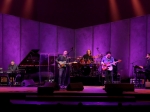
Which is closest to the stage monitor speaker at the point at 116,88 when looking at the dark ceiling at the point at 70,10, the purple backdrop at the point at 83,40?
the dark ceiling at the point at 70,10

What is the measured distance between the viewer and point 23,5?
16531mm

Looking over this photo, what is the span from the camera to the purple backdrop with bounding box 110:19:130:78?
15588 millimetres

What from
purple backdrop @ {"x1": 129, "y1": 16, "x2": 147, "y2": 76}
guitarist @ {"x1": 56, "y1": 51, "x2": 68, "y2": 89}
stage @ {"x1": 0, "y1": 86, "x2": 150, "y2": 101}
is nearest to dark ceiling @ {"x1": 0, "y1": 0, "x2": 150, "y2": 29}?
purple backdrop @ {"x1": 129, "y1": 16, "x2": 147, "y2": 76}

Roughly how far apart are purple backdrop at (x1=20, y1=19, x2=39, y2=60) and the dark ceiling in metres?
0.35

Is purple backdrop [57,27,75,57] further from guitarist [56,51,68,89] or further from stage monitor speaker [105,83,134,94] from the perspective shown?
stage monitor speaker [105,83,134,94]

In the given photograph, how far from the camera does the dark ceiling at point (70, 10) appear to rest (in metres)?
16.2

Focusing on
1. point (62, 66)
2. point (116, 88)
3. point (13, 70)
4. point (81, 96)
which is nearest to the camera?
point (81, 96)

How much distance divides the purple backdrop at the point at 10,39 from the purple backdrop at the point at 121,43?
527cm

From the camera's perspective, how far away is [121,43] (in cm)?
1576

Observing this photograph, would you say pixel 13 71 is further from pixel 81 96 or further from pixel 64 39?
pixel 81 96

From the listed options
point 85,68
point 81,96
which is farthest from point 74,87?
Answer: point 85,68

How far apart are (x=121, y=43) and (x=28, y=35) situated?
5.20m

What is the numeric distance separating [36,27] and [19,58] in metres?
2.01

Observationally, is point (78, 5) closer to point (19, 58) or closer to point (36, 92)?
point (19, 58)
